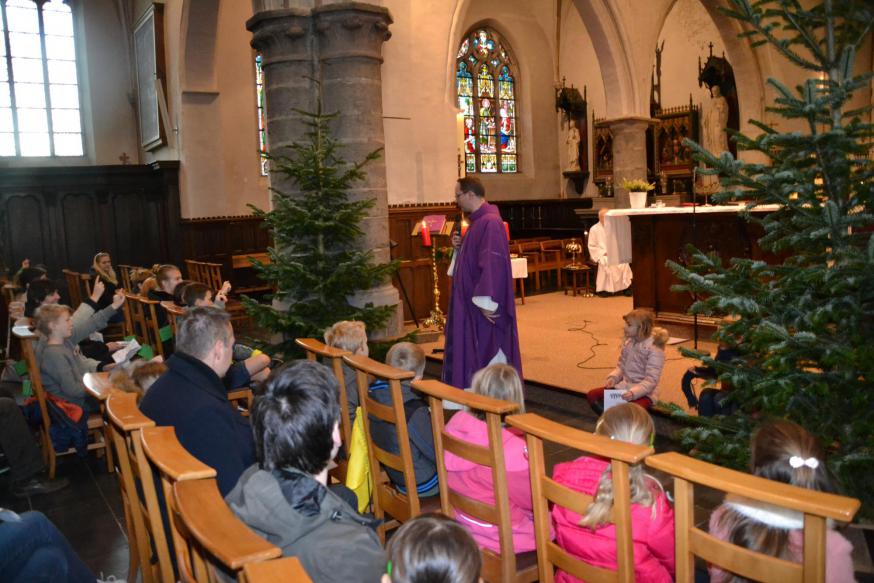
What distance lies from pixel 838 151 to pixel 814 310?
602 mm

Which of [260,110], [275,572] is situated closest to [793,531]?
[275,572]

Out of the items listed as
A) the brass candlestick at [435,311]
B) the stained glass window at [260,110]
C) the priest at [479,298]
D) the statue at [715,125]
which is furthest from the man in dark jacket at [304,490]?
the statue at [715,125]

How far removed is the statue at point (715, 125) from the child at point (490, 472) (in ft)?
42.5

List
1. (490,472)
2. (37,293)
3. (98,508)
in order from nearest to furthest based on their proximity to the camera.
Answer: (490,472), (98,508), (37,293)

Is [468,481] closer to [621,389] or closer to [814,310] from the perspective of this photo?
[814,310]

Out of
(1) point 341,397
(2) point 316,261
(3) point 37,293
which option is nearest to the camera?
(1) point 341,397

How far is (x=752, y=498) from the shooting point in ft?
5.38

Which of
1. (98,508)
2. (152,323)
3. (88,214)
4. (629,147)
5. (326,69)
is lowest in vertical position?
(98,508)

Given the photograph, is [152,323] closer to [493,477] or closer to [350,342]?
[350,342]

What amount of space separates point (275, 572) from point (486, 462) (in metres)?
1.26

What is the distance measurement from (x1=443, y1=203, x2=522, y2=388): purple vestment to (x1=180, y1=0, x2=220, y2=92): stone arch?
27.0ft

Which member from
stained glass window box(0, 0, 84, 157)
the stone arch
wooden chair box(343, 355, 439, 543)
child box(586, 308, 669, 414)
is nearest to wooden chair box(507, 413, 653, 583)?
wooden chair box(343, 355, 439, 543)

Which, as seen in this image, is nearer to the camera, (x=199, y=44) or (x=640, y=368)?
(x=640, y=368)

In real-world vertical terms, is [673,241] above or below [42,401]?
above
